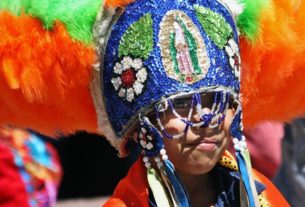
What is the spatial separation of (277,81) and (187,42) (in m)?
0.36

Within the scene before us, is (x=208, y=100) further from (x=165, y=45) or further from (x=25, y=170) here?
(x=25, y=170)

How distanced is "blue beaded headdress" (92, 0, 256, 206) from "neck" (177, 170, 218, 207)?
12 centimetres

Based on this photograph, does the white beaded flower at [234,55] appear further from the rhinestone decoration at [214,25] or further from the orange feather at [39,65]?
the orange feather at [39,65]

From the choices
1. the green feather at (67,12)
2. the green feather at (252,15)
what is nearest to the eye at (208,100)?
the green feather at (252,15)

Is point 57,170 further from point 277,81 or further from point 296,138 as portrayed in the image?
point 296,138

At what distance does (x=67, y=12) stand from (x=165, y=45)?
273mm

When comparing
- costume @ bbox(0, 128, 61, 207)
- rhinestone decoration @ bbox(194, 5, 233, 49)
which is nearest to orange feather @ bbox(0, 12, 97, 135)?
costume @ bbox(0, 128, 61, 207)

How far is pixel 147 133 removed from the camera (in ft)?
8.93

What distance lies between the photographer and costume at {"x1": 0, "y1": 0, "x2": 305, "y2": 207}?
269 centimetres

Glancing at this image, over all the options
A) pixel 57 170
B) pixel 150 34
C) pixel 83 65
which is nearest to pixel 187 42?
pixel 150 34

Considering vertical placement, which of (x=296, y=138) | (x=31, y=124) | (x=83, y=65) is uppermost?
(x=83, y=65)

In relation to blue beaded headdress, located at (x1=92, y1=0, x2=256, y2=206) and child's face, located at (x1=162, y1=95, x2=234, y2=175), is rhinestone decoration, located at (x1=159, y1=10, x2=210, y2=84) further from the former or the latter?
child's face, located at (x1=162, y1=95, x2=234, y2=175)

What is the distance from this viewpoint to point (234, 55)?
276 centimetres

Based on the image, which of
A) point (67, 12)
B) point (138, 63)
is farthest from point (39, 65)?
point (138, 63)
